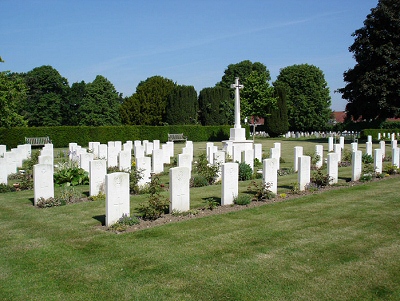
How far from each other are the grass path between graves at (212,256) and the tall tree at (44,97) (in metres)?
44.8

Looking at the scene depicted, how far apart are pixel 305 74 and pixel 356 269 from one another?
2255 inches

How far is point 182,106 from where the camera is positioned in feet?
156

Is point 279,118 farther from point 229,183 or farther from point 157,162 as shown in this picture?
point 229,183

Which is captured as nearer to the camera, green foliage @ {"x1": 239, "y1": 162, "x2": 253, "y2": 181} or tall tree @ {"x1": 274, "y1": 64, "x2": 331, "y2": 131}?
green foliage @ {"x1": 239, "y1": 162, "x2": 253, "y2": 181}

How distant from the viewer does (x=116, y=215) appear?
7.82 metres

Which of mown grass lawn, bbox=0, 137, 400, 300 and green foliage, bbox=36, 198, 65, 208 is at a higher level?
green foliage, bbox=36, 198, 65, 208

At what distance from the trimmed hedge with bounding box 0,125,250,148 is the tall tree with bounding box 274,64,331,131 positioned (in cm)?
1948

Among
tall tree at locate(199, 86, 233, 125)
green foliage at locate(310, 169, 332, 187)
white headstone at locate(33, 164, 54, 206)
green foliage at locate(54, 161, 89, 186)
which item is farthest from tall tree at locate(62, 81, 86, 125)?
green foliage at locate(310, 169, 332, 187)

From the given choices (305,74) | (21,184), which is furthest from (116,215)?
(305,74)

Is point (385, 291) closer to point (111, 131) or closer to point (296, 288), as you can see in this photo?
point (296, 288)

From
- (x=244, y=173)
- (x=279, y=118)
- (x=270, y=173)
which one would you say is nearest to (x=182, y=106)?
(x=279, y=118)

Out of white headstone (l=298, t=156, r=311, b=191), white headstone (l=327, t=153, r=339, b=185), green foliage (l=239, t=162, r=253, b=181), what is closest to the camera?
white headstone (l=298, t=156, r=311, b=191)

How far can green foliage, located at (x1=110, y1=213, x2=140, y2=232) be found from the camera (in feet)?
24.5

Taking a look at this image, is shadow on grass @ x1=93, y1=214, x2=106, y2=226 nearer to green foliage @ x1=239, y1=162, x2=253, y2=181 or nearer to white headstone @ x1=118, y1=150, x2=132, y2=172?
white headstone @ x1=118, y1=150, x2=132, y2=172
